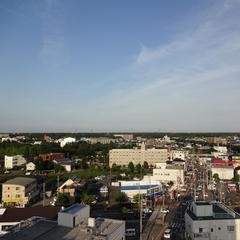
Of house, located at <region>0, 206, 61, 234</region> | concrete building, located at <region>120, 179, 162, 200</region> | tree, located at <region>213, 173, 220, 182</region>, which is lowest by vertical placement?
tree, located at <region>213, 173, 220, 182</region>

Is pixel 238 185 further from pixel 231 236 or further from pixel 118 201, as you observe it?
pixel 231 236

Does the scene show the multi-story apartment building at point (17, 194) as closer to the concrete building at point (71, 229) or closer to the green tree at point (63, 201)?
the green tree at point (63, 201)

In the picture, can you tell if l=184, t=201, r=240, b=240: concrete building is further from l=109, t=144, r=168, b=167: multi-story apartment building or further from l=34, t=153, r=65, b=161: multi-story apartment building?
l=34, t=153, r=65, b=161: multi-story apartment building

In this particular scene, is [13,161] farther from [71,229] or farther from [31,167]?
[71,229]

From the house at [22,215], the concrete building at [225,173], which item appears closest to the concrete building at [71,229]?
the house at [22,215]

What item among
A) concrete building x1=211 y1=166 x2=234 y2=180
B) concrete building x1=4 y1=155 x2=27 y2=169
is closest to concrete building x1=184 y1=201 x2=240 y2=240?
concrete building x1=211 y1=166 x2=234 y2=180
